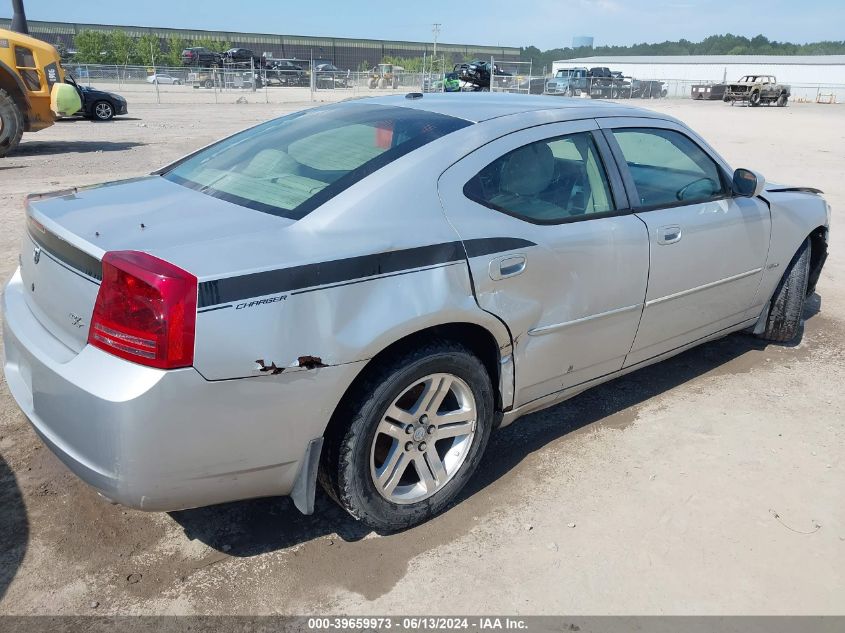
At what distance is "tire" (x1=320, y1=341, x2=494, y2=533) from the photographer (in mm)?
2518

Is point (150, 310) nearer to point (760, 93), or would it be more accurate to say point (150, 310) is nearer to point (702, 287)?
point (702, 287)

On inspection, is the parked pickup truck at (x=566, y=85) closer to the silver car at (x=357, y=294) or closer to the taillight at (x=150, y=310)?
the silver car at (x=357, y=294)

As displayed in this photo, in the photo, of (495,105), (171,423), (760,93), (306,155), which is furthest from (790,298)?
(760,93)

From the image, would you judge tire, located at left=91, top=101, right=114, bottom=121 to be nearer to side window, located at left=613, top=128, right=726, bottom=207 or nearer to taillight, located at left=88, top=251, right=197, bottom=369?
side window, located at left=613, top=128, right=726, bottom=207

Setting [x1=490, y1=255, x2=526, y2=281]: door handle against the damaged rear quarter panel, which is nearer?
[x1=490, y1=255, x2=526, y2=281]: door handle

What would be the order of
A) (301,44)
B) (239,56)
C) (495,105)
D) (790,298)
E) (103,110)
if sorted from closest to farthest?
1. (495,105)
2. (790,298)
3. (103,110)
4. (239,56)
5. (301,44)

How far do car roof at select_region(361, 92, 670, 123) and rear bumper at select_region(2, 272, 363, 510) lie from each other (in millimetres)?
1417

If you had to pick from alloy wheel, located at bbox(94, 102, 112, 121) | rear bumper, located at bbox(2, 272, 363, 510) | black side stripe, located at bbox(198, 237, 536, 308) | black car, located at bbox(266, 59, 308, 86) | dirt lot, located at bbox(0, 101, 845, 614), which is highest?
black car, located at bbox(266, 59, 308, 86)

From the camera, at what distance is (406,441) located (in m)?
2.73

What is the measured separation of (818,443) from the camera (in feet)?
11.9

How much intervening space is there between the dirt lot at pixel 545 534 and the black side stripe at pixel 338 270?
110cm

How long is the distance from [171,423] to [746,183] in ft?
10.8

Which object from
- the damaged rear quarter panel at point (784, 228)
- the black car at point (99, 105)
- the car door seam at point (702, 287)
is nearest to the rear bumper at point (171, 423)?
the car door seam at point (702, 287)

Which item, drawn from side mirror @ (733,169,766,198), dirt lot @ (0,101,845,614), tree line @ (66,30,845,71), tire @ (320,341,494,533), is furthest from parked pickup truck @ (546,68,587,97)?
tire @ (320,341,494,533)
